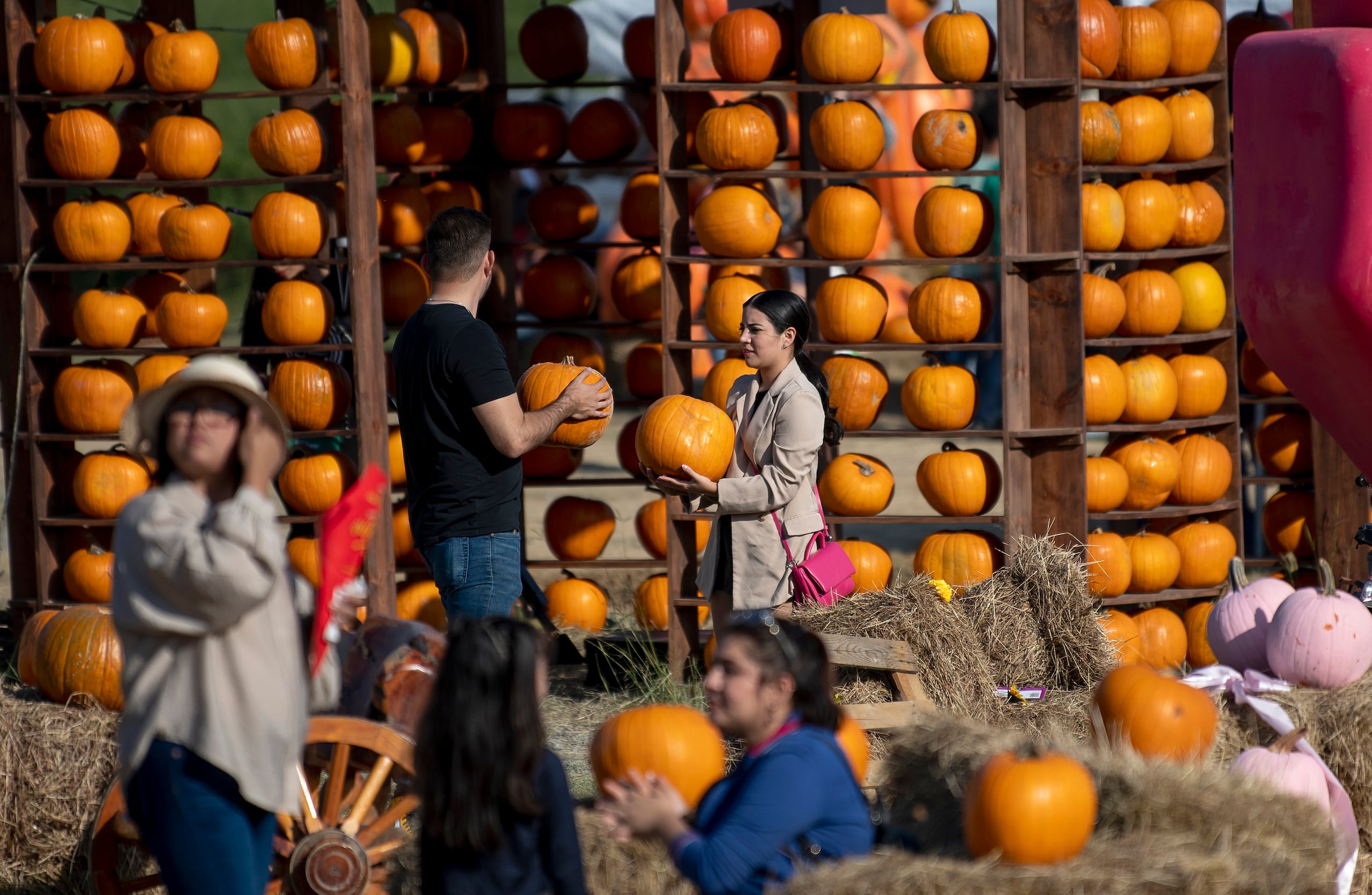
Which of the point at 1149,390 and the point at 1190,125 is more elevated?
the point at 1190,125

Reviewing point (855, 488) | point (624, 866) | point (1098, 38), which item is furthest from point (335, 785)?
point (1098, 38)

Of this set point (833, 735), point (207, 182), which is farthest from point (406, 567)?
point (833, 735)

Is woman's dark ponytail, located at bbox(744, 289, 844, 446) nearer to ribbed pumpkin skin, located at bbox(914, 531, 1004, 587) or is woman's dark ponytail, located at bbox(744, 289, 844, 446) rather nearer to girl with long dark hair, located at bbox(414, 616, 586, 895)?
ribbed pumpkin skin, located at bbox(914, 531, 1004, 587)

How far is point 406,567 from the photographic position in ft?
20.6

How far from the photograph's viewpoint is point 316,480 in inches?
235

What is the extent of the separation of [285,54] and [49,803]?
11.1 ft

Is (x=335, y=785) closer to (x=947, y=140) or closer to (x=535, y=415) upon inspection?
(x=535, y=415)

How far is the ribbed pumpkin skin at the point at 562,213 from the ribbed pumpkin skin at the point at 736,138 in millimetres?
809

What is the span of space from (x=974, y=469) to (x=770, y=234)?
136cm

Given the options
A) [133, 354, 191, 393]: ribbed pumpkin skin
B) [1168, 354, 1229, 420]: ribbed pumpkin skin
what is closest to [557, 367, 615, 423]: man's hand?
[133, 354, 191, 393]: ribbed pumpkin skin

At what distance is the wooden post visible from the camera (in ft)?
18.7

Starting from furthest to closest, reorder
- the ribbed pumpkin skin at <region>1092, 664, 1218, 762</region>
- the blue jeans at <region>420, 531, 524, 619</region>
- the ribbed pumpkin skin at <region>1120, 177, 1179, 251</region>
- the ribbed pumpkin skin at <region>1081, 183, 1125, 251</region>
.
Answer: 1. the ribbed pumpkin skin at <region>1120, 177, 1179, 251</region>
2. the ribbed pumpkin skin at <region>1081, 183, 1125, 251</region>
3. the blue jeans at <region>420, 531, 524, 619</region>
4. the ribbed pumpkin skin at <region>1092, 664, 1218, 762</region>

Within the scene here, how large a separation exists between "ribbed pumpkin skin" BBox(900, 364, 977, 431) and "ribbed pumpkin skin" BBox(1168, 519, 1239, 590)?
1235 mm

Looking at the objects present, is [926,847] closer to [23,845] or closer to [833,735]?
[833,735]
